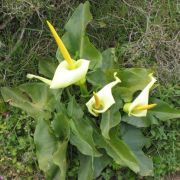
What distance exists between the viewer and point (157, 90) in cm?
247

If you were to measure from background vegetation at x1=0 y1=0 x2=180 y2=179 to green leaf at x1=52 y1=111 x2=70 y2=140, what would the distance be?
18 centimetres

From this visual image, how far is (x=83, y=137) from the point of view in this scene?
85.3 inches

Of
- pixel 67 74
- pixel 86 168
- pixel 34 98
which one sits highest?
pixel 67 74

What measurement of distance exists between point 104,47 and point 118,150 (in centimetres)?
68

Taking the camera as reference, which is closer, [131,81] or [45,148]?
[45,148]

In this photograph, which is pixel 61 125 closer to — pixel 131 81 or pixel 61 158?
pixel 61 158

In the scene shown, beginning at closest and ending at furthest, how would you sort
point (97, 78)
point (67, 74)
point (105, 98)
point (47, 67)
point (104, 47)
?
point (67, 74), point (105, 98), point (97, 78), point (47, 67), point (104, 47)

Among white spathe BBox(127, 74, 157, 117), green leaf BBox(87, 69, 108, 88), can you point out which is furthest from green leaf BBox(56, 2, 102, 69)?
white spathe BBox(127, 74, 157, 117)

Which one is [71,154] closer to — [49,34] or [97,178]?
[97,178]

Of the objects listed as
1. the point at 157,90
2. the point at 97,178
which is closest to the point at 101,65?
the point at 157,90

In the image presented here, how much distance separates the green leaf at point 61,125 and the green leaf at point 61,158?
5cm

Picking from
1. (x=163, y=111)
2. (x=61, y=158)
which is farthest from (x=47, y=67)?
(x=163, y=111)

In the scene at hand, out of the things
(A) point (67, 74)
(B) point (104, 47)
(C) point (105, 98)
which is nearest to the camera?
(A) point (67, 74)

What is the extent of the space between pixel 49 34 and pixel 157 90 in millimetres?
649
